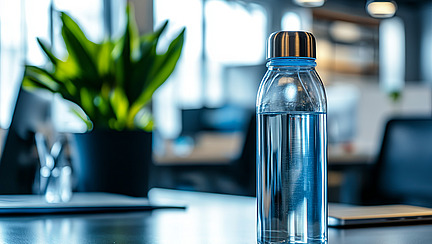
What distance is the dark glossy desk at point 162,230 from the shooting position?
62 cm

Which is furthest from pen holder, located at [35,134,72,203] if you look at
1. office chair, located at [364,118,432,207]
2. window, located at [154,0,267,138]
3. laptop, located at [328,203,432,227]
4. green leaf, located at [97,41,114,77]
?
window, located at [154,0,267,138]

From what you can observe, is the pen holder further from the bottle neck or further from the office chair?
the office chair

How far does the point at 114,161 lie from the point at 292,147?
614 mm

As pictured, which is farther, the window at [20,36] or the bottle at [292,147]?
the window at [20,36]

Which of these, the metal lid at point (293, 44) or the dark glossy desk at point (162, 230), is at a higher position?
the metal lid at point (293, 44)

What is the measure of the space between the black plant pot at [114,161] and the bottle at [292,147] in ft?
1.88

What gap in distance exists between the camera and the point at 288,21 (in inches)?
328

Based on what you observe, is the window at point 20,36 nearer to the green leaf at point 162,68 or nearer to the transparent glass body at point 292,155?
the green leaf at point 162,68

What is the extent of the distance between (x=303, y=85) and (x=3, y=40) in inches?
207

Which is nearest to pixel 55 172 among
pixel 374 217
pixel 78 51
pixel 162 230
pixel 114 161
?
pixel 114 161

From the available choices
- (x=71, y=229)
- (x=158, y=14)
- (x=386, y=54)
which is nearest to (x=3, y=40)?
(x=158, y=14)

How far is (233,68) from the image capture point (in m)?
Result: 4.44

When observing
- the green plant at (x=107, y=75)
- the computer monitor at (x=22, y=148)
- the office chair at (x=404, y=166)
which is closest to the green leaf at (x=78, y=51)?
the green plant at (x=107, y=75)

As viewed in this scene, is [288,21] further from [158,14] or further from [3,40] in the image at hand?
[3,40]
